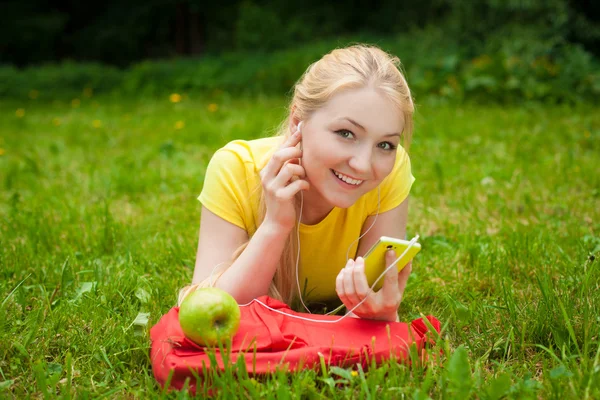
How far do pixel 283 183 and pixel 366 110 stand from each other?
362 mm

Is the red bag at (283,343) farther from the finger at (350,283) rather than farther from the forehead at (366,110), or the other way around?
the forehead at (366,110)

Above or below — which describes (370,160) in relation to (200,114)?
above

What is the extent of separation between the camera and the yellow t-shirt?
232 cm

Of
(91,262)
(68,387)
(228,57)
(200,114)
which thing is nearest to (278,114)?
(200,114)

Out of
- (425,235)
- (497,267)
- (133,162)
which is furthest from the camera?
(133,162)

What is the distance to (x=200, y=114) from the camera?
6.80 metres

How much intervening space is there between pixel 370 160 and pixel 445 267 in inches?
37.4

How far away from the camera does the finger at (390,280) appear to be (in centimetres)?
195

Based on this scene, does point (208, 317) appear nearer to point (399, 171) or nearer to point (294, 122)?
point (294, 122)

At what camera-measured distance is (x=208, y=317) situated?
1.82 meters

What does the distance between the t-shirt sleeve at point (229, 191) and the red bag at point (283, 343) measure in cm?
36

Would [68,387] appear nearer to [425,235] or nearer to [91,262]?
[91,262]

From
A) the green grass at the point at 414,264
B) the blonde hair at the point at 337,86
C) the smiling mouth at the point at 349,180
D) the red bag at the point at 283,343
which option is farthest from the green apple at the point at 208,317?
the smiling mouth at the point at 349,180

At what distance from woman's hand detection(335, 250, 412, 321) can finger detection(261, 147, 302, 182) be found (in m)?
0.40
